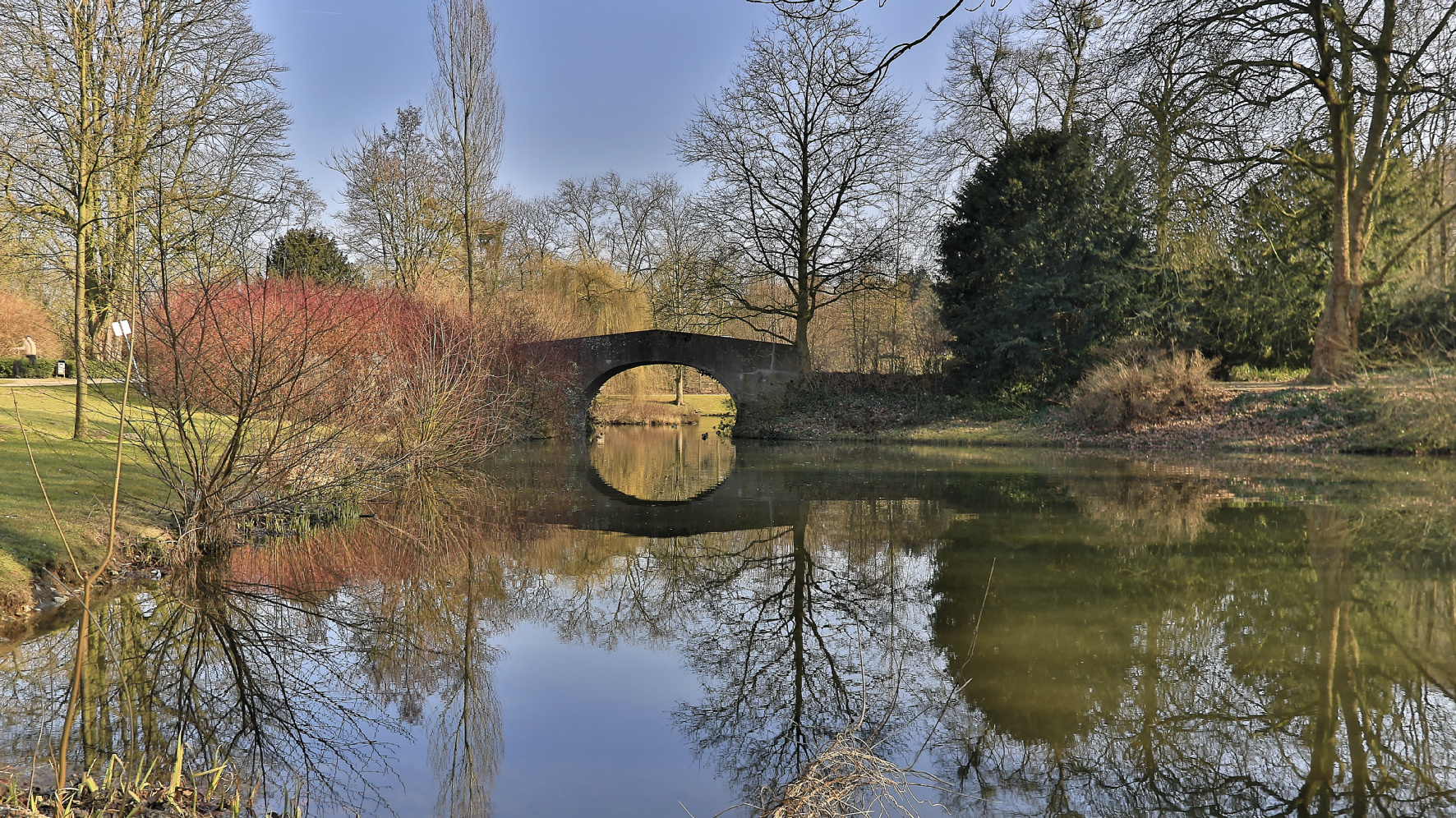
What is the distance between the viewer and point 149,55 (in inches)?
534

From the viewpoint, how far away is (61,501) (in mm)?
7855

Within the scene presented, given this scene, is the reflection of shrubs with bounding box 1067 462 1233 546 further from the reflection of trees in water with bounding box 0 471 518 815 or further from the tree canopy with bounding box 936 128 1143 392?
the tree canopy with bounding box 936 128 1143 392

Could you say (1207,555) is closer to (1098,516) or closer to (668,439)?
(1098,516)

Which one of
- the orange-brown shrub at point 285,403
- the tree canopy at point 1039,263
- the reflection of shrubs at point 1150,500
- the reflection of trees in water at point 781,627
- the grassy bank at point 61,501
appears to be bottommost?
the reflection of trees in water at point 781,627

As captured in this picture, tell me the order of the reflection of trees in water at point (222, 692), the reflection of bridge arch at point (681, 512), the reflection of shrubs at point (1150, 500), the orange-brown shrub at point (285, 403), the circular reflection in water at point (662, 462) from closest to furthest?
the reflection of trees in water at point (222, 692) → the orange-brown shrub at point (285, 403) → the reflection of shrubs at point (1150, 500) → the reflection of bridge arch at point (681, 512) → the circular reflection in water at point (662, 462)

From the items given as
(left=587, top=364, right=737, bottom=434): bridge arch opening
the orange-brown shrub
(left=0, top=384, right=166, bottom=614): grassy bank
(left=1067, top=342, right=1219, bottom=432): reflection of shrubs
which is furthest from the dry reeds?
(left=587, top=364, right=737, bottom=434): bridge arch opening

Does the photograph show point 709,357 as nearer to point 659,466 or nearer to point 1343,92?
point 659,466

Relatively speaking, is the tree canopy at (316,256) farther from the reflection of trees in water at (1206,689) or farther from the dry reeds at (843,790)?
the dry reeds at (843,790)

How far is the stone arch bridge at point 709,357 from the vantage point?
25.9 m

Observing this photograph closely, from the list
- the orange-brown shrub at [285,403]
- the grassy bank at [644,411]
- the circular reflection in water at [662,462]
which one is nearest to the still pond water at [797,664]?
the orange-brown shrub at [285,403]

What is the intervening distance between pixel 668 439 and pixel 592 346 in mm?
3974

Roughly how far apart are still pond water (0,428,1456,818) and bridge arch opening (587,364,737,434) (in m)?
18.7

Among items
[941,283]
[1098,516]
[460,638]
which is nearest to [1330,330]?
[941,283]

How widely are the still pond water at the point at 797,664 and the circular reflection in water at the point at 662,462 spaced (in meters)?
4.27
